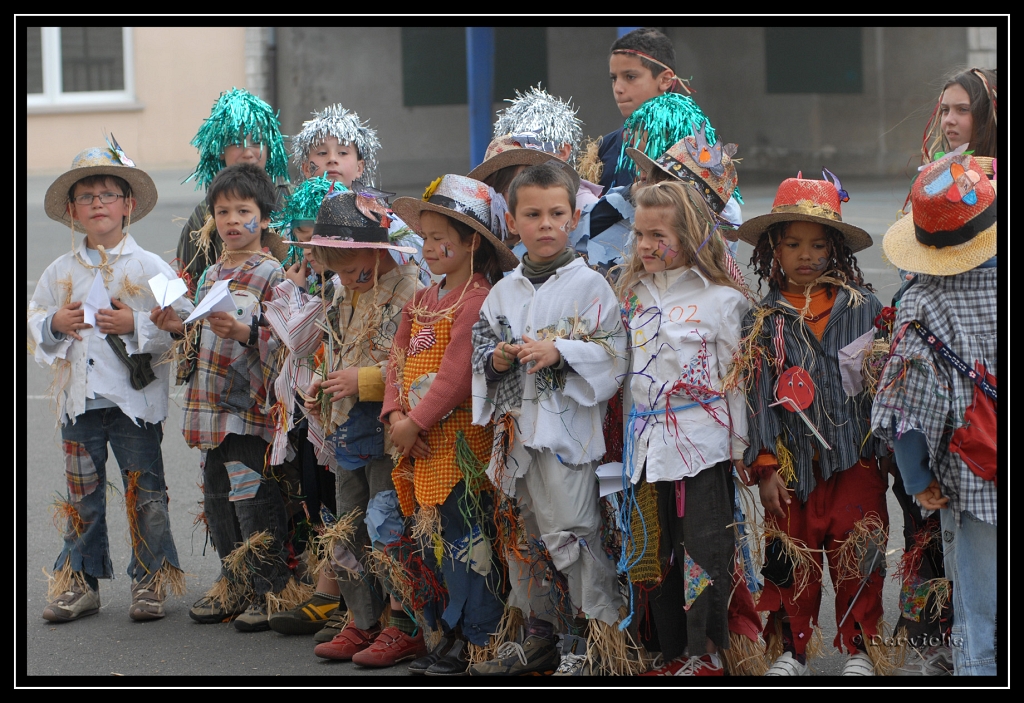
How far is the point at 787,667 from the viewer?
3834 millimetres

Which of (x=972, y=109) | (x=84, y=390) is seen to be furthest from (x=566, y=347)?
(x=84, y=390)

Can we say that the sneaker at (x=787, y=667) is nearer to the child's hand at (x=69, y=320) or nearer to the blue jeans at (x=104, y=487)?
the blue jeans at (x=104, y=487)

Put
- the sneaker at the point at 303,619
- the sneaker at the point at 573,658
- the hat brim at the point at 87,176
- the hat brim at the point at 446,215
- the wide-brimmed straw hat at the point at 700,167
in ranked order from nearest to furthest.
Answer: the sneaker at the point at 573,658
the hat brim at the point at 446,215
the wide-brimmed straw hat at the point at 700,167
the sneaker at the point at 303,619
the hat brim at the point at 87,176

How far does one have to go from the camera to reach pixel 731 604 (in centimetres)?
388

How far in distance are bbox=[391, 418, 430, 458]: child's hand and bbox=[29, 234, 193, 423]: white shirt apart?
1.30m

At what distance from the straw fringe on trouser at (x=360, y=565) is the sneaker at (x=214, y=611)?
68cm

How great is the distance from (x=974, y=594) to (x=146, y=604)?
10.7 ft

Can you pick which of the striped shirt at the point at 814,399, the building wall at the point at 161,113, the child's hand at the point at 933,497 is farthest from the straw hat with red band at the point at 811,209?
the building wall at the point at 161,113

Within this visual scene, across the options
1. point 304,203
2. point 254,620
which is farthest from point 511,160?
point 254,620

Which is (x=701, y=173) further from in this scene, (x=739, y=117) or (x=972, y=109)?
(x=739, y=117)

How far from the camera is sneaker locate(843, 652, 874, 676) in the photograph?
3.82m

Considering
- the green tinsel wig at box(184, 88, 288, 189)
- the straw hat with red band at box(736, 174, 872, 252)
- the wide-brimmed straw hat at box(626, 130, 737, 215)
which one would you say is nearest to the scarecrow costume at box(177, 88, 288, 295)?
the green tinsel wig at box(184, 88, 288, 189)

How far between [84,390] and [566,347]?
2.20 meters

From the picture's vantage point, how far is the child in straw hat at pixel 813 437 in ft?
12.2
